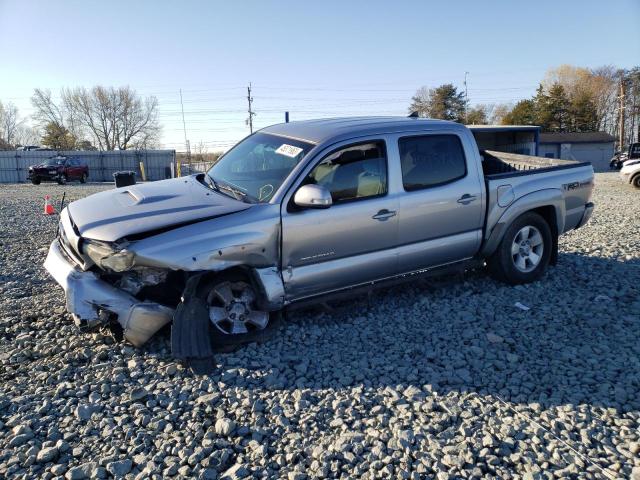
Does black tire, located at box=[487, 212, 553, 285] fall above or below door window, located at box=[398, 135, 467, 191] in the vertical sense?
below

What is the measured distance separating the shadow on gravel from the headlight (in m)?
1.07

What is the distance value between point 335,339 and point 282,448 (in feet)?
4.87

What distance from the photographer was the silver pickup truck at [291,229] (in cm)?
375

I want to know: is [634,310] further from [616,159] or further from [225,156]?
[616,159]

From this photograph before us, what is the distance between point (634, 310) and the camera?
4.87 meters

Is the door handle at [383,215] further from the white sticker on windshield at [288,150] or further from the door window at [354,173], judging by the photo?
the white sticker on windshield at [288,150]

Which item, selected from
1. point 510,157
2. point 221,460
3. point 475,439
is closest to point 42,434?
point 221,460

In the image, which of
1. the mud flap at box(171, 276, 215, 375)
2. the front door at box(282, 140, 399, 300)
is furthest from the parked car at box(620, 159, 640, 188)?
the mud flap at box(171, 276, 215, 375)

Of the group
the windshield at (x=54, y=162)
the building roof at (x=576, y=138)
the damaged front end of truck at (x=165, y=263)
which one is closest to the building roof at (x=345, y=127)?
the damaged front end of truck at (x=165, y=263)

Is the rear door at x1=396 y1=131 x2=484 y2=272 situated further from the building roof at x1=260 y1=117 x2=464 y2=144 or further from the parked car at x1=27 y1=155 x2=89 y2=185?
the parked car at x1=27 y1=155 x2=89 y2=185

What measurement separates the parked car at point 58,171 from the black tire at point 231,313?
29.0 meters

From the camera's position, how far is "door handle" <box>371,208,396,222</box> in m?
4.47

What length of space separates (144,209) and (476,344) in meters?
3.09

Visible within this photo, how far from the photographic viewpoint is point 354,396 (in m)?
3.36
